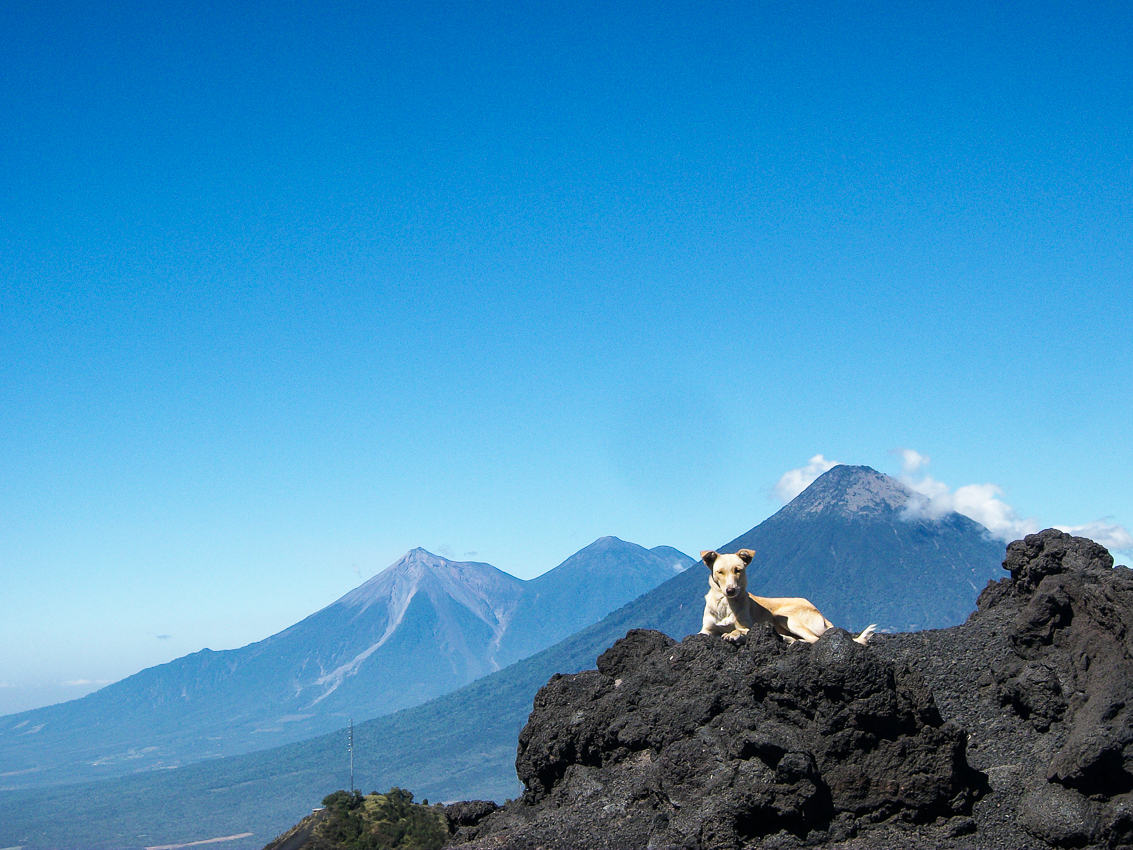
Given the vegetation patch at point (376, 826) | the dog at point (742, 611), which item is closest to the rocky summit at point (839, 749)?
the dog at point (742, 611)

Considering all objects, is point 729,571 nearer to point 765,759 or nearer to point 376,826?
point 765,759

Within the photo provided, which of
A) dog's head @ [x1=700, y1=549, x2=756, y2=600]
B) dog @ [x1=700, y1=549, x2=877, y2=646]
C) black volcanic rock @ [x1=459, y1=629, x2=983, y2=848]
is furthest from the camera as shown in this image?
dog @ [x1=700, y1=549, x2=877, y2=646]

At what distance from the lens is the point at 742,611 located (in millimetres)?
14648

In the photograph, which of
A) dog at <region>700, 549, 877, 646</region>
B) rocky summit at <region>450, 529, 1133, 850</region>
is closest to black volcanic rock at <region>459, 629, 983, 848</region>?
rocky summit at <region>450, 529, 1133, 850</region>

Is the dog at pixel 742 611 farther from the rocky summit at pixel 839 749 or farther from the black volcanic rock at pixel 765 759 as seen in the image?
the black volcanic rock at pixel 765 759

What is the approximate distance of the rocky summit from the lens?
11.5m

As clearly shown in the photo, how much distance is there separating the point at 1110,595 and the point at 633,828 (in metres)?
8.63

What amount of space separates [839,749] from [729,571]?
2.95 meters

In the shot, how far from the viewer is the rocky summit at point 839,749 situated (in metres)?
11.5

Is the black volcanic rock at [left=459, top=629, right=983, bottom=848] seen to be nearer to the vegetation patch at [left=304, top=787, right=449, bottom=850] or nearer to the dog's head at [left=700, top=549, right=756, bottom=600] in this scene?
the dog's head at [left=700, top=549, right=756, bottom=600]

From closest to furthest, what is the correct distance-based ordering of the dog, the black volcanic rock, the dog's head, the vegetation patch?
the black volcanic rock → the dog's head → the dog → the vegetation patch

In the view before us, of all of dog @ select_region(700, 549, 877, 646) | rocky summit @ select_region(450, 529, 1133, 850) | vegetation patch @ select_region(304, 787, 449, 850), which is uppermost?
dog @ select_region(700, 549, 877, 646)

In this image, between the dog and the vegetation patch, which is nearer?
the dog

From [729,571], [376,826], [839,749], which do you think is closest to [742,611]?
[729,571]
